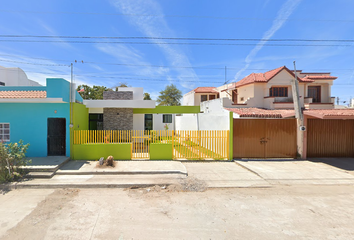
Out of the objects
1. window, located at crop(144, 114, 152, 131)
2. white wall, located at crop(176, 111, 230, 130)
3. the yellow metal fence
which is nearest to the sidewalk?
the yellow metal fence

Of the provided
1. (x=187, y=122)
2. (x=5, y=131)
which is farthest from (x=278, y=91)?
(x=5, y=131)

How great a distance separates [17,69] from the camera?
20.2 meters

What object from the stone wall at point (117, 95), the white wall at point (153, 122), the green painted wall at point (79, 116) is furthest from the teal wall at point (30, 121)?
the white wall at point (153, 122)

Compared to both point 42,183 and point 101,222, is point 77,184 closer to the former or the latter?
point 42,183

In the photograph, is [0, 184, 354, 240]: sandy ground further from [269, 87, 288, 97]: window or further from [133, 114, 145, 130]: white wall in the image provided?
[133, 114, 145, 130]: white wall

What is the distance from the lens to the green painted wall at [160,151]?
344 inches

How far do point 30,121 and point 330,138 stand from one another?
1621 cm

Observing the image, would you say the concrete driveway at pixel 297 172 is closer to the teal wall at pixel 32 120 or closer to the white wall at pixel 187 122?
the white wall at pixel 187 122

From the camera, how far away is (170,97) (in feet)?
125

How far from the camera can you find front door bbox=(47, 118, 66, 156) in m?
8.58

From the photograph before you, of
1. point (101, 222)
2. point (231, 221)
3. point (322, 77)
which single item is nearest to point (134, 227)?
point (101, 222)

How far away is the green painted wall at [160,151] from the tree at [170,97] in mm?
29491

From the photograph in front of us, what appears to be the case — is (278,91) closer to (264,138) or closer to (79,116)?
(264,138)

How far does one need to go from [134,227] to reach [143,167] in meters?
3.82
